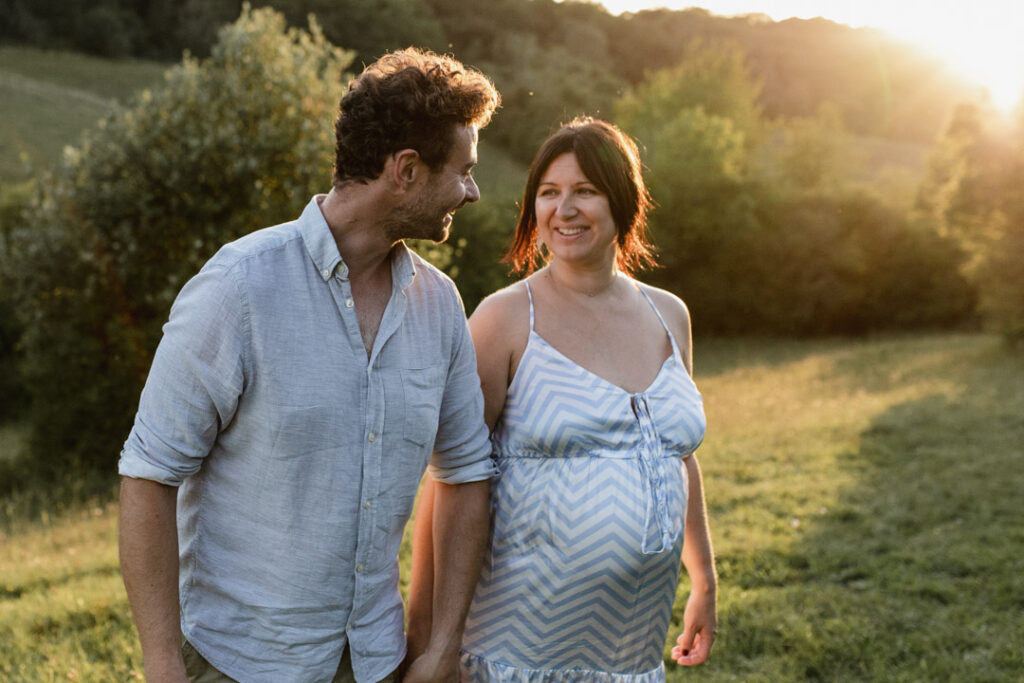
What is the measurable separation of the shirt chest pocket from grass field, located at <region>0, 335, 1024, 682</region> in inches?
121

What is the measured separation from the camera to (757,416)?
13656 mm

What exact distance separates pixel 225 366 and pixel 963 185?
22997 mm

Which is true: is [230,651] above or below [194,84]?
below

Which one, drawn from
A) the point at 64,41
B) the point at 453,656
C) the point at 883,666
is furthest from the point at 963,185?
the point at 64,41

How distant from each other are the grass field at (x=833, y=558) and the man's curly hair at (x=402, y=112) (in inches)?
138

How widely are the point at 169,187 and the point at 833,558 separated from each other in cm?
1083

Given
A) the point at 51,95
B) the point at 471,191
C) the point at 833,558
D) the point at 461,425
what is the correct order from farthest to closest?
the point at 51,95, the point at 833,558, the point at 461,425, the point at 471,191

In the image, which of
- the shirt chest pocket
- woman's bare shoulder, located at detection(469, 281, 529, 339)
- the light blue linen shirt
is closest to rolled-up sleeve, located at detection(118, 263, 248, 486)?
the light blue linen shirt

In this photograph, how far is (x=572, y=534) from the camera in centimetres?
254

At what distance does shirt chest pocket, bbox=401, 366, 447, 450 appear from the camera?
6.84 ft

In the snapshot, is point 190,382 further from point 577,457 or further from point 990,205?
point 990,205

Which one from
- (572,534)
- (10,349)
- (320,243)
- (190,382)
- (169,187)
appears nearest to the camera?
(190,382)

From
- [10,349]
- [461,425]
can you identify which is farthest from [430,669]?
[10,349]

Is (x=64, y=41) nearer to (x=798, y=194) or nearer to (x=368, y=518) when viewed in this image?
(x=798, y=194)
